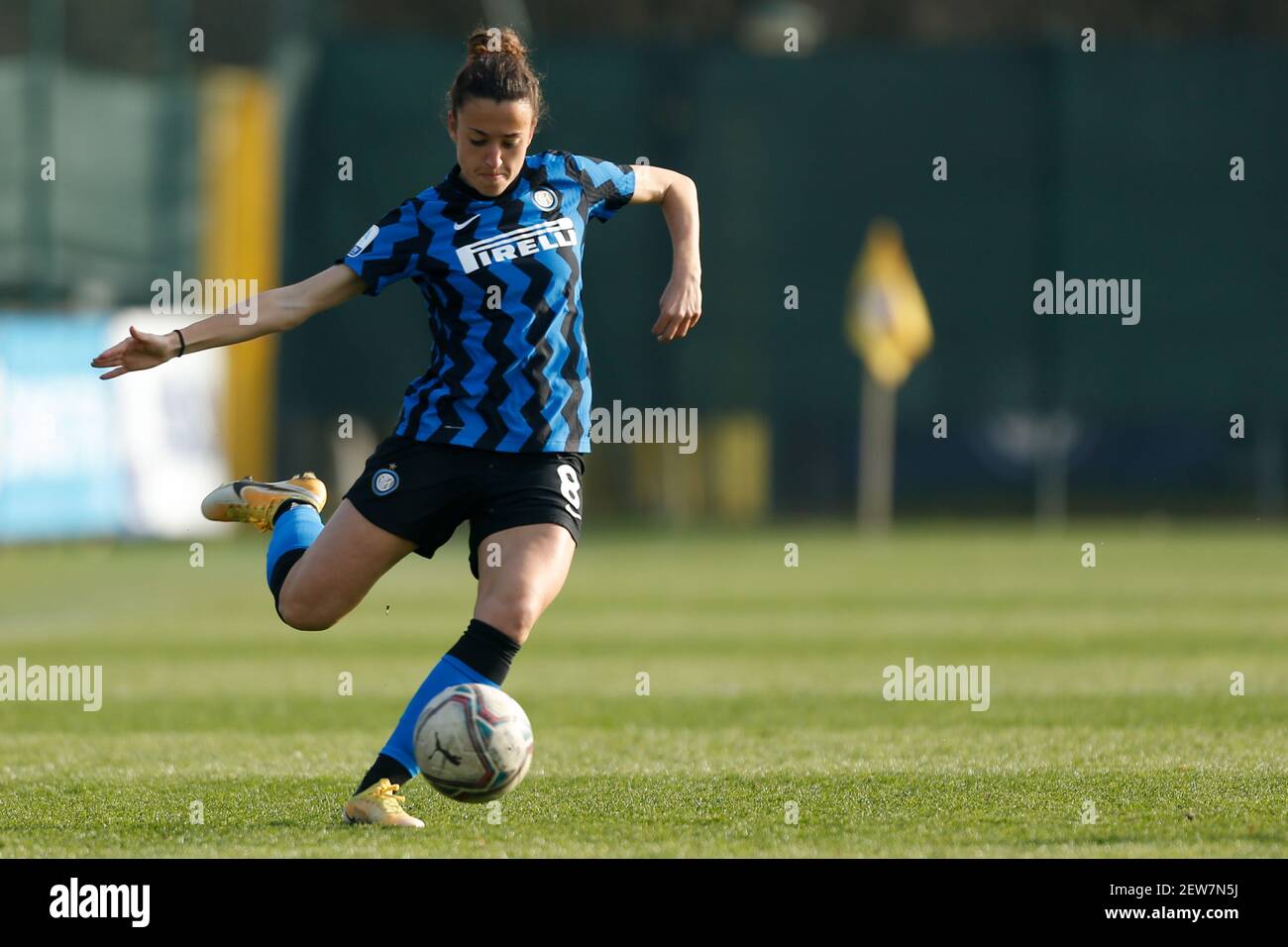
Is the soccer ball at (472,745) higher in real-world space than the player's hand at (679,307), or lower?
lower

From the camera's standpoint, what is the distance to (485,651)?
584 cm

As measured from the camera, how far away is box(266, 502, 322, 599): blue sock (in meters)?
6.38

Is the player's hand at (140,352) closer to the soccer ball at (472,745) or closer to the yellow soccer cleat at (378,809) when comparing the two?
the soccer ball at (472,745)

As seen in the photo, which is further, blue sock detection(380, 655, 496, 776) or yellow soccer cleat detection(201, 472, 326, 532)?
yellow soccer cleat detection(201, 472, 326, 532)

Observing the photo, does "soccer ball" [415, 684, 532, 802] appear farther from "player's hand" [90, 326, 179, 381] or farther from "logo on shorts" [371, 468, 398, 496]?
"player's hand" [90, 326, 179, 381]

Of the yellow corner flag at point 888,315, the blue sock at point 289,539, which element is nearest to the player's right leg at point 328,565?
the blue sock at point 289,539

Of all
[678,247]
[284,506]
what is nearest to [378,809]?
[284,506]

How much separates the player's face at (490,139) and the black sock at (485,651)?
4.21 ft

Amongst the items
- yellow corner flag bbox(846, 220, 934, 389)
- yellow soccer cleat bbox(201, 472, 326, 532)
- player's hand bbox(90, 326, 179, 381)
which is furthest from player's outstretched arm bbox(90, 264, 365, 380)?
yellow corner flag bbox(846, 220, 934, 389)

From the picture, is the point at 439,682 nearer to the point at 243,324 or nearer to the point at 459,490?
the point at 459,490

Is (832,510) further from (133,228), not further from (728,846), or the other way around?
(728,846)

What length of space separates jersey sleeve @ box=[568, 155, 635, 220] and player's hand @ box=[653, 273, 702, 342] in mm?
314

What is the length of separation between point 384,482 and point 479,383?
1.34ft

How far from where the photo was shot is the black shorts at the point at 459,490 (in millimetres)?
5922
